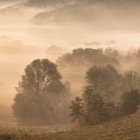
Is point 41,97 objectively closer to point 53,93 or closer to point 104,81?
point 53,93

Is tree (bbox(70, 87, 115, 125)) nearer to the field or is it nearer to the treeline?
the treeline

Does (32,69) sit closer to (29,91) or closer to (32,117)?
(29,91)

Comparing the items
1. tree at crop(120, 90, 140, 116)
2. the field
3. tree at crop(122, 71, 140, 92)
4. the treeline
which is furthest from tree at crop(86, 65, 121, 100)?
the field

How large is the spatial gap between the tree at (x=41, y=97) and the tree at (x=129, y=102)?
22959 millimetres

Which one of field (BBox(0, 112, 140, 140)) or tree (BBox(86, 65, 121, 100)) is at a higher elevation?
tree (BBox(86, 65, 121, 100))

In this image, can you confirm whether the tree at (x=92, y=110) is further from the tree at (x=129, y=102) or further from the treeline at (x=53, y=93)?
the treeline at (x=53, y=93)

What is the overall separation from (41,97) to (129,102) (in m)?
29.5

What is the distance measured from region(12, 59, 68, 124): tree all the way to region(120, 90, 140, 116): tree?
22959mm

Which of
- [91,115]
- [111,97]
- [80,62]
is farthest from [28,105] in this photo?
[80,62]

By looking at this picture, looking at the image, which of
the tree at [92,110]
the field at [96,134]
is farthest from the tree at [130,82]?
the field at [96,134]

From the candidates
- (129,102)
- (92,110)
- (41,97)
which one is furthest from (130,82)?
(92,110)

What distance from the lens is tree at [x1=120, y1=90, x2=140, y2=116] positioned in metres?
102

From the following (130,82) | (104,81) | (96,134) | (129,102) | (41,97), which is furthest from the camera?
(130,82)

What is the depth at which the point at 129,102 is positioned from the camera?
10319 centimetres
